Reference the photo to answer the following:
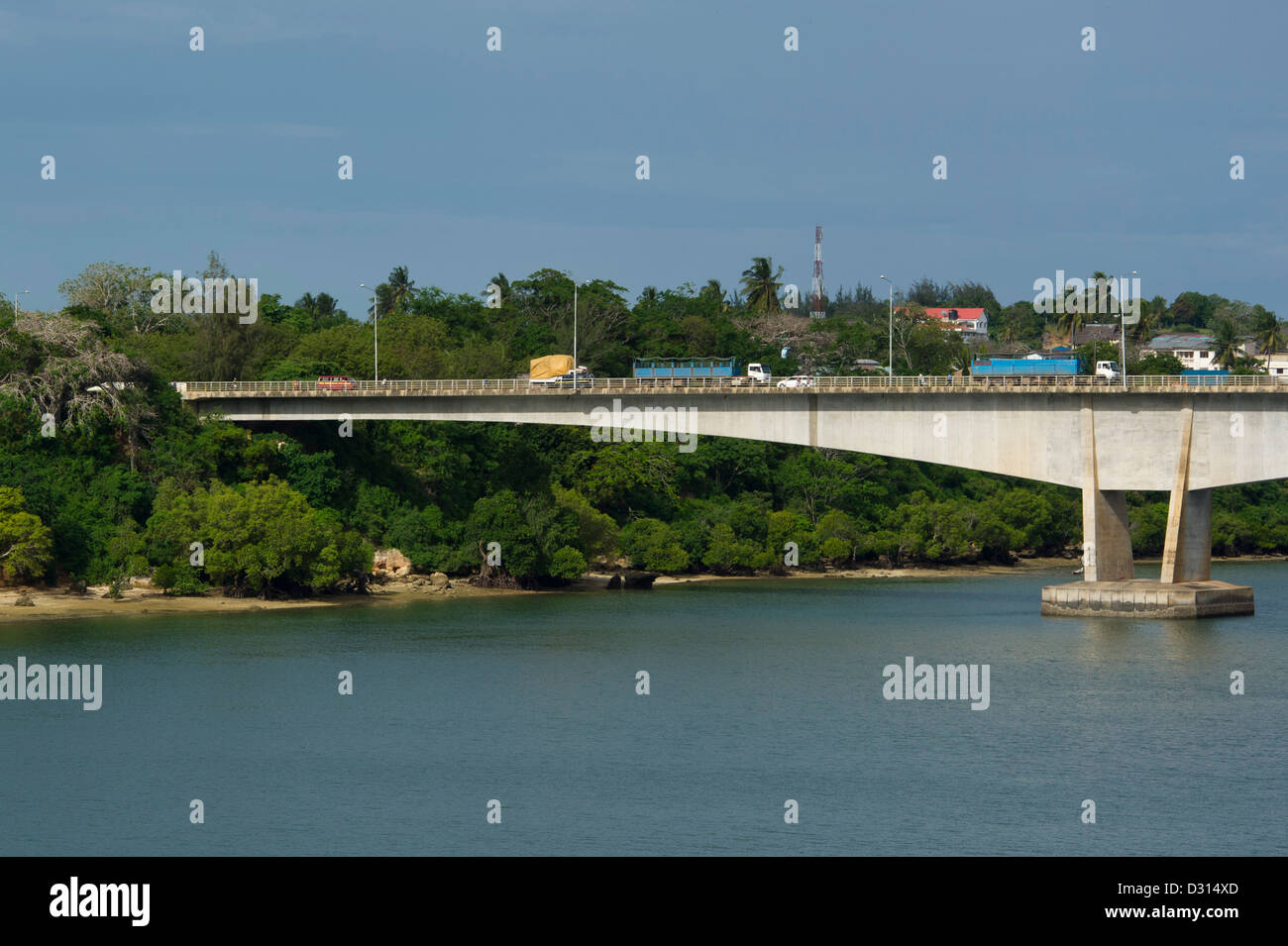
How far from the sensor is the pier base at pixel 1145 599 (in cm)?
7394

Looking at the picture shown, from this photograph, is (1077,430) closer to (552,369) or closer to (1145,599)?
(1145,599)

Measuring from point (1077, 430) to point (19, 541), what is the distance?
A: 4870 cm

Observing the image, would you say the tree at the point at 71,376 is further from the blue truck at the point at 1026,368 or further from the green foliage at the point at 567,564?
the blue truck at the point at 1026,368

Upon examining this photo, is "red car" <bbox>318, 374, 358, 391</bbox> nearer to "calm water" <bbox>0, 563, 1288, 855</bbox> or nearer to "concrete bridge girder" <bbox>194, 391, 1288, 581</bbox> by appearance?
"concrete bridge girder" <bbox>194, 391, 1288, 581</bbox>

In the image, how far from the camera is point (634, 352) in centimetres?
13988

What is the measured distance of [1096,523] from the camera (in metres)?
76.8

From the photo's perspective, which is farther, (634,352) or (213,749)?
(634,352)

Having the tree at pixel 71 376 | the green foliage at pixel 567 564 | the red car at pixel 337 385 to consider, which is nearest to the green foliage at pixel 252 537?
the tree at pixel 71 376

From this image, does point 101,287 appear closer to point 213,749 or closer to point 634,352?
point 634,352
